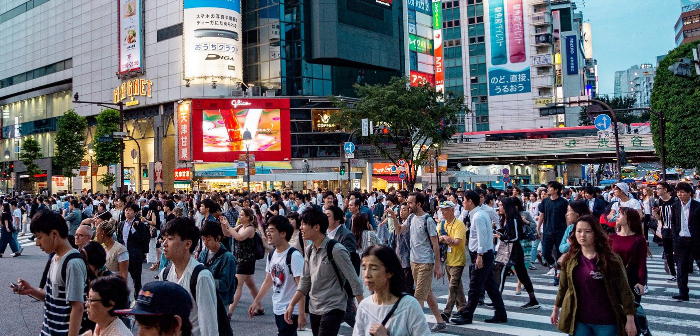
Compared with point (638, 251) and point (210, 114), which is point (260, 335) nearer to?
point (638, 251)

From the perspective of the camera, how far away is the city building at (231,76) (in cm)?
4984

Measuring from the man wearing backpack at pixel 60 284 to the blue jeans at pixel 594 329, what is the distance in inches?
146

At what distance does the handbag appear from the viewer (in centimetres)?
909

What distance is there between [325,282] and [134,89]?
5346 cm

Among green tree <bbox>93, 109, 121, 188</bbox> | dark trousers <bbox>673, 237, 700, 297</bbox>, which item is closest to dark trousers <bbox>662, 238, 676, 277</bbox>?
dark trousers <bbox>673, 237, 700, 297</bbox>

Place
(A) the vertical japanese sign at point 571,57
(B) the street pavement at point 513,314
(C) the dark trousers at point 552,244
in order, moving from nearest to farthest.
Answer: (B) the street pavement at point 513,314
(C) the dark trousers at point 552,244
(A) the vertical japanese sign at point 571,57

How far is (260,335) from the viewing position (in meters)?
7.70

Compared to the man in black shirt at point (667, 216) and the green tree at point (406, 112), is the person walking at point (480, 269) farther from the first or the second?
the green tree at point (406, 112)

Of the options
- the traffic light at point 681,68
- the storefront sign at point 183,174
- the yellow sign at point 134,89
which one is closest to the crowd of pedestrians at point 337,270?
the traffic light at point 681,68

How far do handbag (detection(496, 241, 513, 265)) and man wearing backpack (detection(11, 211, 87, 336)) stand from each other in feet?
20.7

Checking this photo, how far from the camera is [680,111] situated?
32.5 m

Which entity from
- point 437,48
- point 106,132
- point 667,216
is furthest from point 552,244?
point 437,48

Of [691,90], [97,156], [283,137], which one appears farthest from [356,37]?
[691,90]

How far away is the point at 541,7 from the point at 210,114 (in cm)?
4791
